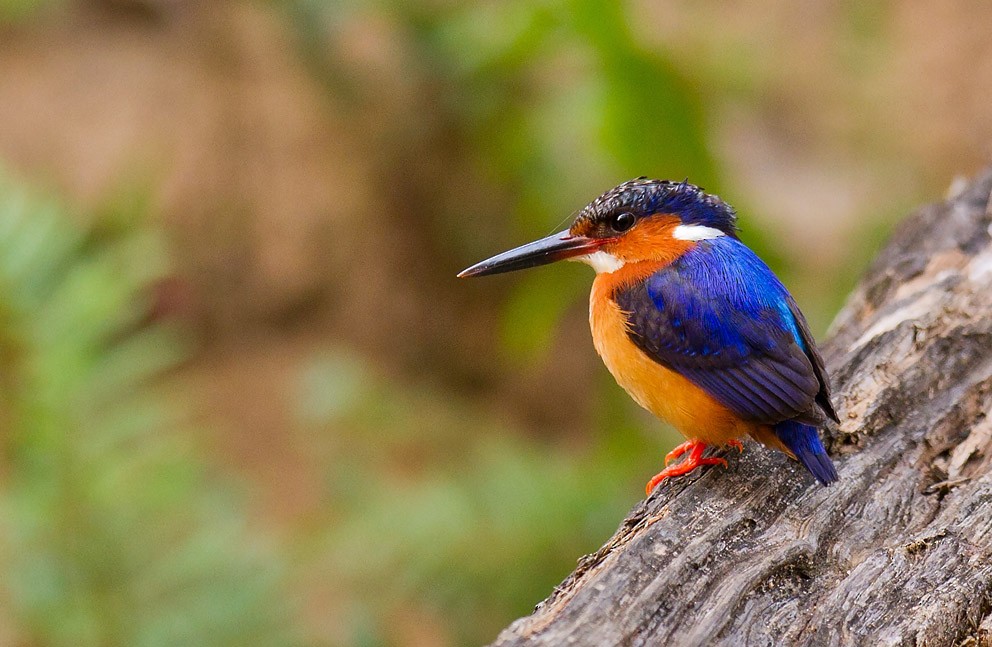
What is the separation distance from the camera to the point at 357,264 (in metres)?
6.46

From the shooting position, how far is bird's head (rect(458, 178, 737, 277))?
9.05 ft

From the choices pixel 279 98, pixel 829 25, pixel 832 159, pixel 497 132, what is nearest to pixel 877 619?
pixel 497 132

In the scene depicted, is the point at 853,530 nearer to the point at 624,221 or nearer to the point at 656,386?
the point at 656,386

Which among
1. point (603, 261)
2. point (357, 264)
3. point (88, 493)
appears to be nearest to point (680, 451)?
point (603, 261)

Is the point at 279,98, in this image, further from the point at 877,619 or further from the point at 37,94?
the point at 877,619

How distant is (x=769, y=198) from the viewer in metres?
7.18

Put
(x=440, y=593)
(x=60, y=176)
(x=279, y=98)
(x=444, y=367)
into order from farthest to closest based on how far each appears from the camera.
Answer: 1. (x=444, y=367)
2. (x=279, y=98)
3. (x=60, y=176)
4. (x=440, y=593)

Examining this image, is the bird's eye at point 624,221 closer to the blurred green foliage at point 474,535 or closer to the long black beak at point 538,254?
the long black beak at point 538,254

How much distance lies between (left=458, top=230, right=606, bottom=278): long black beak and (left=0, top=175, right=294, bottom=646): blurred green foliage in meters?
1.47

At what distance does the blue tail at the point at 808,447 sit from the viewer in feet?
7.33

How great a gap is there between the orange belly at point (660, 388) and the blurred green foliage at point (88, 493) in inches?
70.7

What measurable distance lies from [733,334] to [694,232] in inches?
15.3

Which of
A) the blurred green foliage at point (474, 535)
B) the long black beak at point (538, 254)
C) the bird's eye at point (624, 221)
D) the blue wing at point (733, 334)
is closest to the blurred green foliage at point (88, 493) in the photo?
the blurred green foliage at point (474, 535)

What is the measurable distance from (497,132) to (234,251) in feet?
5.46
